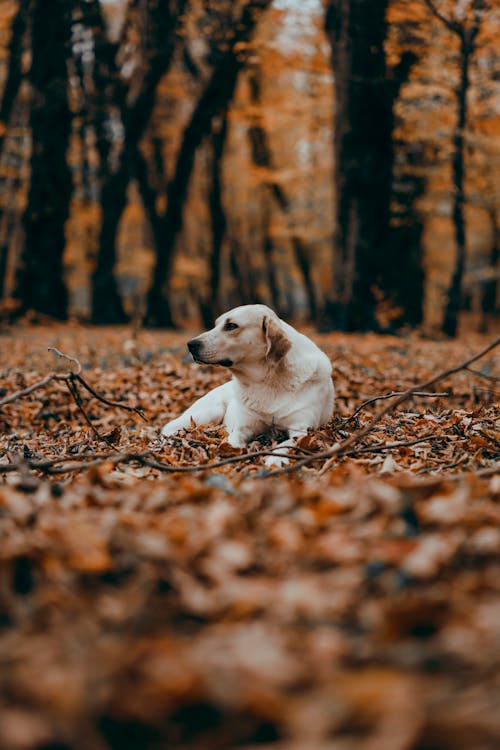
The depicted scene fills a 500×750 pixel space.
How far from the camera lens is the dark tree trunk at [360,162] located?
45.7 feet

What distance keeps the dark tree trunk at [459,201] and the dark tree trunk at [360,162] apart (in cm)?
224

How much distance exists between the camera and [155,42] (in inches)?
688

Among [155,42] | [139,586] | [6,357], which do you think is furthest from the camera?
[155,42]

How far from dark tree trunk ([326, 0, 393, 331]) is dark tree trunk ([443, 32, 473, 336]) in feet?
7.36

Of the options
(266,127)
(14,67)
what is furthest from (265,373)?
(14,67)

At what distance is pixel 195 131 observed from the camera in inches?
684

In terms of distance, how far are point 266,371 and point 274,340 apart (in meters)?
0.25

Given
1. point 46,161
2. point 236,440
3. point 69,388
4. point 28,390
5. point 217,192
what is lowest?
point 236,440

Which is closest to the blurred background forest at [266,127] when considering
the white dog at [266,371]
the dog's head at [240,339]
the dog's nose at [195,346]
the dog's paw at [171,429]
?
the dog's paw at [171,429]

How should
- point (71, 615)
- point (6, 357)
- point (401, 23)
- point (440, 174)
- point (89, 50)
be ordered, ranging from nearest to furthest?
point (71, 615) → point (6, 357) → point (401, 23) → point (440, 174) → point (89, 50)

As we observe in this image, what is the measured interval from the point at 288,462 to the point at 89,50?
21.1 metres

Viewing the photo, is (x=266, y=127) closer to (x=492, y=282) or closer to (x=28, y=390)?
(x=492, y=282)

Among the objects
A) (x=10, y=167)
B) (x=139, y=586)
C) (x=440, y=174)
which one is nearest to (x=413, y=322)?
(x=440, y=174)

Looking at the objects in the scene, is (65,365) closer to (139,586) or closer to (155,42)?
(139,586)
